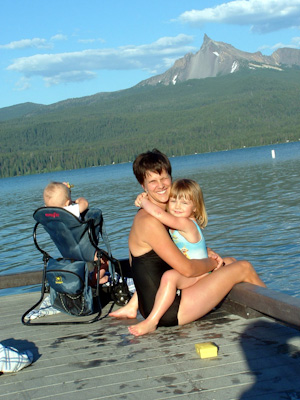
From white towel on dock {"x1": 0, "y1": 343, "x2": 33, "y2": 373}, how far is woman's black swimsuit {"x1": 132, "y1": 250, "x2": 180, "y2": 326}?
3.26 ft

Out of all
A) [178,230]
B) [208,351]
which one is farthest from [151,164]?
[208,351]

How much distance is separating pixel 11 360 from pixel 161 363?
0.90 m

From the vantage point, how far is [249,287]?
4301 mm

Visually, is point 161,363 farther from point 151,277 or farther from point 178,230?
point 178,230

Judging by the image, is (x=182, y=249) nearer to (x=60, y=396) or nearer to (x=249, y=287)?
(x=249, y=287)

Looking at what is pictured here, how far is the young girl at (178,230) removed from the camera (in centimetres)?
408

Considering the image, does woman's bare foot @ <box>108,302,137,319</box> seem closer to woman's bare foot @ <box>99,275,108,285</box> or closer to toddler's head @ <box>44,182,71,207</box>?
woman's bare foot @ <box>99,275,108,285</box>

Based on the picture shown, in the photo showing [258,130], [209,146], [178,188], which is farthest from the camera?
[258,130]

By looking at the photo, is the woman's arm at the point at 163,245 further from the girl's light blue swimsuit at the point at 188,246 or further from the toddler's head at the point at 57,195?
the toddler's head at the point at 57,195

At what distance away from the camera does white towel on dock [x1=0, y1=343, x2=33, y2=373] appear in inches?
138

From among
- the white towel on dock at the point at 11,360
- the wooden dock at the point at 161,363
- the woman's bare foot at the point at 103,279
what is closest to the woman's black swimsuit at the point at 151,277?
the wooden dock at the point at 161,363

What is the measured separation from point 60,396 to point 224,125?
178 metres

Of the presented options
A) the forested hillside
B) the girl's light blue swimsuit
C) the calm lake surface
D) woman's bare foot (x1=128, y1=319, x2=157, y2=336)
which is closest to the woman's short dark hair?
the girl's light blue swimsuit

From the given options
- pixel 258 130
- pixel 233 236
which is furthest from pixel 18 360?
pixel 258 130
